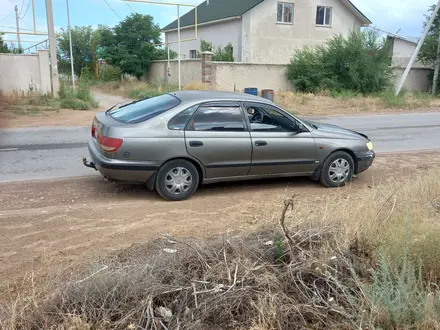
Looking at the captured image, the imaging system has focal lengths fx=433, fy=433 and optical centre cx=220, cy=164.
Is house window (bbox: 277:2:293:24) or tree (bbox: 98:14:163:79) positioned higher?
house window (bbox: 277:2:293:24)

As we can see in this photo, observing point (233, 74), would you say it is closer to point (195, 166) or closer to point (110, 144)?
point (195, 166)

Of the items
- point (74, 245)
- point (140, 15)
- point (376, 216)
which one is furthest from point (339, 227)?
point (140, 15)

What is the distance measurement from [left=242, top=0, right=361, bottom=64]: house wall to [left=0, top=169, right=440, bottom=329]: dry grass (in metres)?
27.5

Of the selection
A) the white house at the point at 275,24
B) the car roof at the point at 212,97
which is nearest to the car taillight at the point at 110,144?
the car roof at the point at 212,97

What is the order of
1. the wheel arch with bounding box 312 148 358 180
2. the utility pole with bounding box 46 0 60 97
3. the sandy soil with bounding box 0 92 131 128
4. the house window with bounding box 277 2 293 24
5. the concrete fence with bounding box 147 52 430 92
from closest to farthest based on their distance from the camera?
the wheel arch with bounding box 312 148 358 180, the sandy soil with bounding box 0 92 131 128, the utility pole with bounding box 46 0 60 97, the concrete fence with bounding box 147 52 430 92, the house window with bounding box 277 2 293 24

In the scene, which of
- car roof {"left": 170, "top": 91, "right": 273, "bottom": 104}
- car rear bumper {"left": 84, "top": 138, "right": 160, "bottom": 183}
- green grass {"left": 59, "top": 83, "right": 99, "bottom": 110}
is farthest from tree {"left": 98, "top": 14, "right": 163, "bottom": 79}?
car rear bumper {"left": 84, "top": 138, "right": 160, "bottom": 183}

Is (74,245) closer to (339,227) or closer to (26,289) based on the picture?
(26,289)

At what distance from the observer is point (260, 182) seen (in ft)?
24.9

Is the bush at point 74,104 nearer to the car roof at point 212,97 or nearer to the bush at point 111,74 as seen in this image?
the car roof at point 212,97

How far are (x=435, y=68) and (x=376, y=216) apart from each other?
31621 mm

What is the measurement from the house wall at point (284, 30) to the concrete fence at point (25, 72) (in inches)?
547

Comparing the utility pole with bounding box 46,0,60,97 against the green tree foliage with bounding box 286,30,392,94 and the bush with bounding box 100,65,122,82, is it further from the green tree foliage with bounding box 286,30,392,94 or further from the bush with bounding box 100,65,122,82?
the bush with bounding box 100,65,122,82

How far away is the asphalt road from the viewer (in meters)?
8.13

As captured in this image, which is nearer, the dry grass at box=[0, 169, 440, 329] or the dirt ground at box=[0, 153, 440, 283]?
the dry grass at box=[0, 169, 440, 329]
